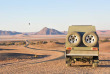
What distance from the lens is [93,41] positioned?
458 inches

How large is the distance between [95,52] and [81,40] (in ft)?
4.29

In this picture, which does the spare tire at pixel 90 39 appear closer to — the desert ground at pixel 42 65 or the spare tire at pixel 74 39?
the spare tire at pixel 74 39

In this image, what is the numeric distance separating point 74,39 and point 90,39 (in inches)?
44.7

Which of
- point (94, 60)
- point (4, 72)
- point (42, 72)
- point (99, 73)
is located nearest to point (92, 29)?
point (94, 60)

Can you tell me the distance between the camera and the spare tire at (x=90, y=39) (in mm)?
11531

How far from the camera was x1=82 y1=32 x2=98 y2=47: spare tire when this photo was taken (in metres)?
11.5

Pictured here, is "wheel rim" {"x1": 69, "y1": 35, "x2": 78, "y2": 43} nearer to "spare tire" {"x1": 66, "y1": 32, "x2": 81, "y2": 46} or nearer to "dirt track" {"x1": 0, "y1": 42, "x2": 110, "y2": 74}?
"spare tire" {"x1": 66, "y1": 32, "x2": 81, "y2": 46}

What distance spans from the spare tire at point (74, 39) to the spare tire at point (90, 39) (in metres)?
0.41

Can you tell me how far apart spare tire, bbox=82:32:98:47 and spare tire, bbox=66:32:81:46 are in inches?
16.3

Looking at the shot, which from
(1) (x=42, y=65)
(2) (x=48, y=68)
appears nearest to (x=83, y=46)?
(2) (x=48, y=68)

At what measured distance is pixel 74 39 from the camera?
1192cm

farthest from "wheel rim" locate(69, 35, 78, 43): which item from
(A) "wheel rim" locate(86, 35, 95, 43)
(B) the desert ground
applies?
(B) the desert ground

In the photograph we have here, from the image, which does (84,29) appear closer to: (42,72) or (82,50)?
(82,50)

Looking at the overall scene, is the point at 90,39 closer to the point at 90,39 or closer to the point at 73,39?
the point at 90,39
